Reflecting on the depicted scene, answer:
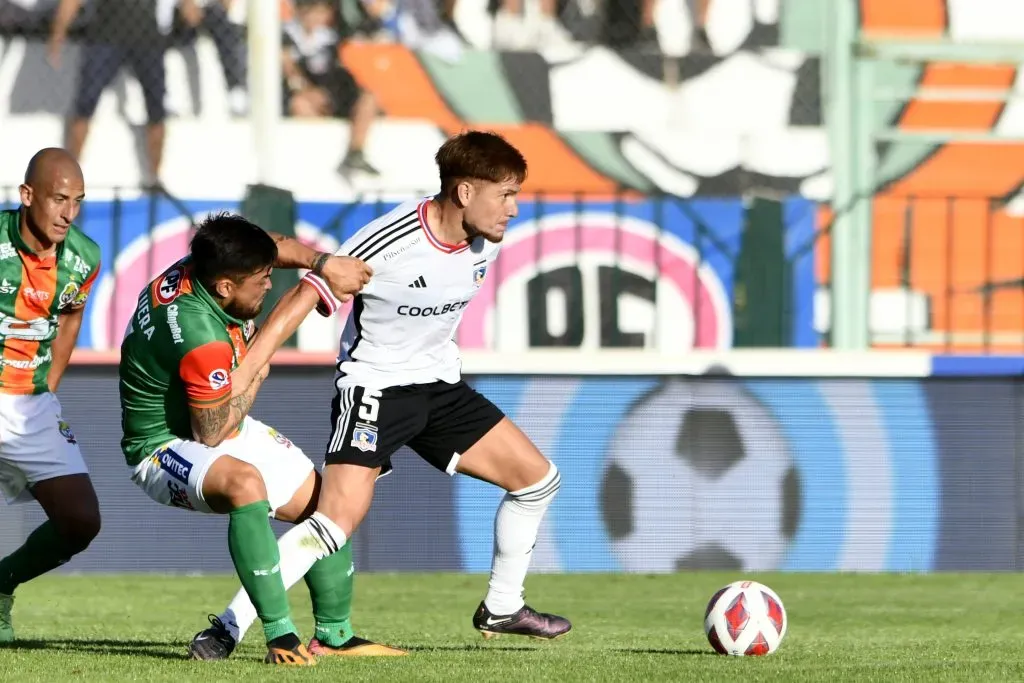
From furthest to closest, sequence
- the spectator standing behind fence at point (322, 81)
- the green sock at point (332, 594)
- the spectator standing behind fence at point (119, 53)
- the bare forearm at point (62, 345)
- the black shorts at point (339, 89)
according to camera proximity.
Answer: the black shorts at point (339, 89) → the spectator standing behind fence at point (322, 81) → the spectator standing behind fence at point (119, 53) → the bare forearm at point (62, 345) → the green sock at point (332, 594)

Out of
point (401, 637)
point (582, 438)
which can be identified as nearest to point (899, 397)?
point (582, 438)

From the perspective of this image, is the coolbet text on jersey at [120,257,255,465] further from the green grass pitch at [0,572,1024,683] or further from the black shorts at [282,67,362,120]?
the black shorts at [282,67,362,120]

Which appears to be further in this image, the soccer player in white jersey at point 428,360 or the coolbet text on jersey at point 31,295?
the coolbet text on jersey at point 31,295

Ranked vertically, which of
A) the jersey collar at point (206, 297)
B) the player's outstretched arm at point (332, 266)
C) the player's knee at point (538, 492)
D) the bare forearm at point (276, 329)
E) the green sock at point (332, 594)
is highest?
the player's outstretched arm at point (332, 266)

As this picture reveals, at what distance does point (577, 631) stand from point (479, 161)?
2.86 meters

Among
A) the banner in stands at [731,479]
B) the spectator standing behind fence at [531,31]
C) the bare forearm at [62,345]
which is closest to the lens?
the bare forearm at [62,345]

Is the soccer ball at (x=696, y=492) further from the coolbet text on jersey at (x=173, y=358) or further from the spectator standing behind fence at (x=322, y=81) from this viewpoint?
the coolbet text on jersey at (x=173, y=358)

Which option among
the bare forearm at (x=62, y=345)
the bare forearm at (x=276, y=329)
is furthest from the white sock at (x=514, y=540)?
the bare forearm at (x=62, y=345)

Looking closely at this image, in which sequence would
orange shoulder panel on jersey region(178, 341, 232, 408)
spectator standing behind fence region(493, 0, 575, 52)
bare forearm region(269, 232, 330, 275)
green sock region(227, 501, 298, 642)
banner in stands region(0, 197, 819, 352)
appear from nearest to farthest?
orange shoulder panel on jersey region(178, 341, 232, 408) → green sock region(227, 501, 298, 642) → bare forearm region(269, 232, 330, 275) → banner in stands region(0, 197, 819, 352) → spectator standing behind fence region(493, 0, 575, 52)

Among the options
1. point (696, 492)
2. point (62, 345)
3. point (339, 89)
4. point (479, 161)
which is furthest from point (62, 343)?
point (339, 89)

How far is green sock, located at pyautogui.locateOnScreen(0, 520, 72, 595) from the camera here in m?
7.93

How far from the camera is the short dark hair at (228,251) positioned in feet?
22.8

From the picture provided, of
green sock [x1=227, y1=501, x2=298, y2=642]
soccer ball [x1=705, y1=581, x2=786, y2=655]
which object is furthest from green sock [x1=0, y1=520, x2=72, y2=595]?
soccer ball [x1=705, y1=581, x2=786, y2=655]

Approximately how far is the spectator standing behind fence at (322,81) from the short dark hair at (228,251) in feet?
29.5
